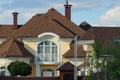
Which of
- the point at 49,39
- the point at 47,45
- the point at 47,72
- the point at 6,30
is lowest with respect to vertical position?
the point at 47,72

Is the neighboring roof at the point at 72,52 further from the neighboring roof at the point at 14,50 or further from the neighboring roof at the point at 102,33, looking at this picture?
the neighboring roof at the point at 14,50

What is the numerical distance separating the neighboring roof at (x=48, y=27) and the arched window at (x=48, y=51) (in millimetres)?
1470

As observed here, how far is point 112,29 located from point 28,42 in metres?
10.1

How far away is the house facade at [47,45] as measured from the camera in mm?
88250

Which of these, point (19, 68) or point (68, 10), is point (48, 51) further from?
point (19, 68)

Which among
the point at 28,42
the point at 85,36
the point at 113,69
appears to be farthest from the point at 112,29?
the point at 113,69

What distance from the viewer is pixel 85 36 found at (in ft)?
291

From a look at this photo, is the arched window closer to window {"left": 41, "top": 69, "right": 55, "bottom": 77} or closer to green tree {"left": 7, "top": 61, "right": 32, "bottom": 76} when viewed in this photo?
window {"left": 41, "top": 69, "right": 55, "bottom": 77}

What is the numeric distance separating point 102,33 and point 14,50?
34.9 feet

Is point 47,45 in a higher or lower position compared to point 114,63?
higher

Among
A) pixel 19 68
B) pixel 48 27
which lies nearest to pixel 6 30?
pixel 48 27

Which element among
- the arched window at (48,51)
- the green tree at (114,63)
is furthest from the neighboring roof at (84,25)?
the green tree at (114,63)

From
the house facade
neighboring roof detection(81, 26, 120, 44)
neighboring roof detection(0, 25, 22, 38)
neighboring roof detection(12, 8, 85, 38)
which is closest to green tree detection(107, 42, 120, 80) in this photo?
the house facade

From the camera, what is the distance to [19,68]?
79.6 m
